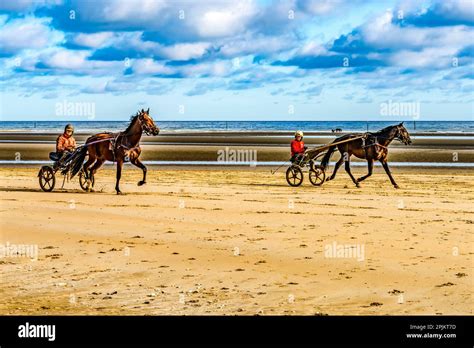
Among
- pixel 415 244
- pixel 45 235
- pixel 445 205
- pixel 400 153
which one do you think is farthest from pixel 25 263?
pixel 400 153

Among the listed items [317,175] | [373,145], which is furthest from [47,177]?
[373,145]

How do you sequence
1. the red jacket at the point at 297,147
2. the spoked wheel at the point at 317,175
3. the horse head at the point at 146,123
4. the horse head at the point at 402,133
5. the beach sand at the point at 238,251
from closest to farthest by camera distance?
the beach sand at the point at 238,251 → the horse head at the point at 146,123 → the horse head at the point at 402,133 → the red jacket at the point at 297,147 → the spoked wheel at the point at 317,175

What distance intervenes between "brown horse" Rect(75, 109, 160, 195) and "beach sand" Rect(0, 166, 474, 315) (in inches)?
34.9

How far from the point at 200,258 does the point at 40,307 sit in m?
3.15

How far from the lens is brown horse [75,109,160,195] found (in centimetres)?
1936

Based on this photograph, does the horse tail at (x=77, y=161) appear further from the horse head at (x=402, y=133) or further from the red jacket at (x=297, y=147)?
the horse head at (x=402, y=133)

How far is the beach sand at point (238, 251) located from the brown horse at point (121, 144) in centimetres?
89

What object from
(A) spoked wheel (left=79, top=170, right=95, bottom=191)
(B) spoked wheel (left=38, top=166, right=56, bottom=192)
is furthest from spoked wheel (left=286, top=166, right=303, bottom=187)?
(B) spoked wheel (left=38, top=166, right=56, bottom=192)

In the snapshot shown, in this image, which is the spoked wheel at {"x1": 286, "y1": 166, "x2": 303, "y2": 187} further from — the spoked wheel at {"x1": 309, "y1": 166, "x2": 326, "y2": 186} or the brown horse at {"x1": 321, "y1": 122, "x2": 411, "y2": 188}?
the brown horse at {"x1": 321, "y1": 122, "x2": 411, "y2": 188}

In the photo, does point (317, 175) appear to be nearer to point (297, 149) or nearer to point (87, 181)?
point (297, 149)

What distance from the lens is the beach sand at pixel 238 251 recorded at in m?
9.23

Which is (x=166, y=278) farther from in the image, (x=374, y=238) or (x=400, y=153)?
(x=400, y=153)

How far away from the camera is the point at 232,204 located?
17.5 m

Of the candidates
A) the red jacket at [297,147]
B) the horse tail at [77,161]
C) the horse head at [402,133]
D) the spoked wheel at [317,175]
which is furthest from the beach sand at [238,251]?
the horse head at [402,133]
